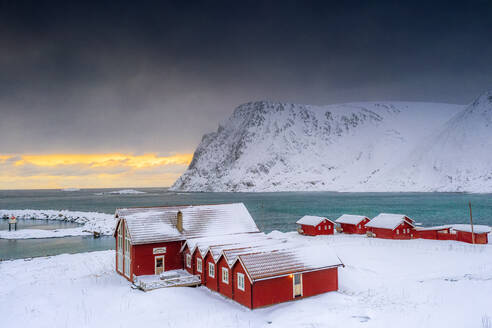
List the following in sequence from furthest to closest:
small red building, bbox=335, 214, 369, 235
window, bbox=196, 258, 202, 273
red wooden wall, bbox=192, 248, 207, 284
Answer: small red building, bbox=335, 214, 369, 235 < window, bbox=196, 258, 202, 273 < red wooden wall, bbox=192, 248, 207, 284

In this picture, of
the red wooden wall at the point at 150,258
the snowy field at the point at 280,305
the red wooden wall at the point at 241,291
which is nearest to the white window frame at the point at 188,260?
the red wooden wall at the point at 150,258

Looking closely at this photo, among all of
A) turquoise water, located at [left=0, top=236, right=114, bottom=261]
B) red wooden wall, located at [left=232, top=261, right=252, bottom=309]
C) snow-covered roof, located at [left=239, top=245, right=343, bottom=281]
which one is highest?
snow-covered roof, located at [left=239, top=245, right=343, bottom=281]

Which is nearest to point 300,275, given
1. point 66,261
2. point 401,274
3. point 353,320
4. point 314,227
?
point 353,320

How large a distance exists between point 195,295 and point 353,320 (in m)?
9.83

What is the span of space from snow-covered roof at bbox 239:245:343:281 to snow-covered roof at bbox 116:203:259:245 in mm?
7950

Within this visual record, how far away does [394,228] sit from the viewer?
45.1m

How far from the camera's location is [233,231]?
29641 millimetres

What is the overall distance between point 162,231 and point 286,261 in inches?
421

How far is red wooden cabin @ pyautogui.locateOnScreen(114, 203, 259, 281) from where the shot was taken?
2617 centimetres

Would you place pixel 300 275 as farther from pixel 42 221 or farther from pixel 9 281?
pixel 42 221

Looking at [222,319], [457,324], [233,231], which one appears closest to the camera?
[457,324]

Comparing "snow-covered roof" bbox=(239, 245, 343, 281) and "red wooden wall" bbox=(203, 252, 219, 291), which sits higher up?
"snow-covered roof" bbox=(239, 245, 343, 281)

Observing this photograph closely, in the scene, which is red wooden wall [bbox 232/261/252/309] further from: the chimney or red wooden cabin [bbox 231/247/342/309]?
the chimney


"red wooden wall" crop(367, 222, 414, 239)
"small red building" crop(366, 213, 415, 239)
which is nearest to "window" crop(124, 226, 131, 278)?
"small red building" crop(366, 213, 415, 239)
